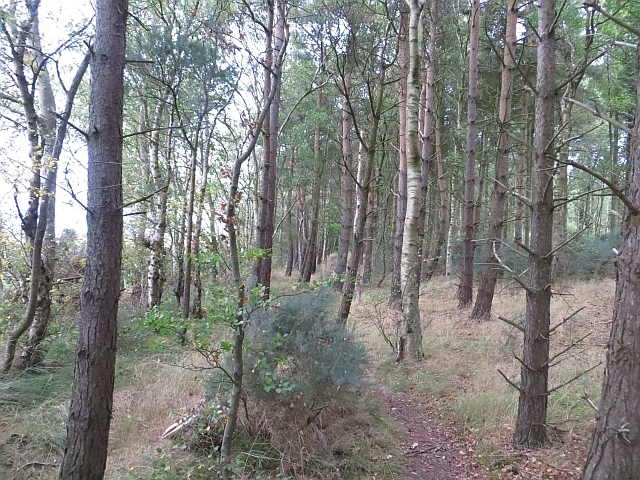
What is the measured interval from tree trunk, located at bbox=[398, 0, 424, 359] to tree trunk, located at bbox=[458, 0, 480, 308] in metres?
3.70

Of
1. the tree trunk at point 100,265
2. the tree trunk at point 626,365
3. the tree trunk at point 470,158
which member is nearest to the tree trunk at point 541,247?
the tree trunk at point 626,365

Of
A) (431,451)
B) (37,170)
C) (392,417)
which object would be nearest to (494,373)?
(392,417)

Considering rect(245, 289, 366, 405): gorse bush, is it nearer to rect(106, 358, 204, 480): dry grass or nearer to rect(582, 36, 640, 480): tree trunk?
rect(106, 358, 204, 480): dry grass

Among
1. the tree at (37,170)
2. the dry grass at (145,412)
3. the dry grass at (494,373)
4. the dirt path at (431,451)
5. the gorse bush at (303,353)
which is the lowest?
the dirt path at (431,451)

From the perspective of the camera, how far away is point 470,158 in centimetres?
960

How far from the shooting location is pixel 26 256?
6.08 m

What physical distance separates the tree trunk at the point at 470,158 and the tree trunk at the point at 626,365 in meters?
7.03

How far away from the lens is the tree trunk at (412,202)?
19.6 feet

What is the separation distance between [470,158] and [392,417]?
728cm

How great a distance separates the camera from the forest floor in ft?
11.5

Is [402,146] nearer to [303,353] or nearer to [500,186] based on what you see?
[500,186]

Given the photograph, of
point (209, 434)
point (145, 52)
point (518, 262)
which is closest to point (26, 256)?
point (145, 52)

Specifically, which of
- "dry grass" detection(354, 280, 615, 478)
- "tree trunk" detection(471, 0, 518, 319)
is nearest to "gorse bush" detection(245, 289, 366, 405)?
"dry grass" detection(354, 280, 615, 478)

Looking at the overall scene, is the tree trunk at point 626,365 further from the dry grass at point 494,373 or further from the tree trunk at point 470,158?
the tree trunk at point 470,158
